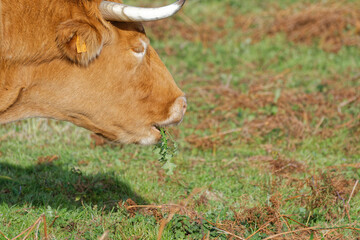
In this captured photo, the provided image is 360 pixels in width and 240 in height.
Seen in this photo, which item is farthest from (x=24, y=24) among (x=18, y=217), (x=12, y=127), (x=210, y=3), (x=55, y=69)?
(x=210, y=3)

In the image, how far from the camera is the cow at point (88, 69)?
3385 millimetres

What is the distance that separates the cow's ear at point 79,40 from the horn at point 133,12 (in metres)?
0.14

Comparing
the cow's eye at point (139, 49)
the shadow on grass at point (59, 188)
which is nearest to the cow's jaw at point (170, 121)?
the cow's eye at point (139, 49)

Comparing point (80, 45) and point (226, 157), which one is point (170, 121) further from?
point (226, 157)

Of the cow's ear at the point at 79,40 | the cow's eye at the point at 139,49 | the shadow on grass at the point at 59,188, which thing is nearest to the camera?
the cow's ear at the point at 79,40

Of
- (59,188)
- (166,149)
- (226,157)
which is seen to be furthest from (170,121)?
(226,157)

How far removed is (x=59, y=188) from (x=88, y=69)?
163 cm

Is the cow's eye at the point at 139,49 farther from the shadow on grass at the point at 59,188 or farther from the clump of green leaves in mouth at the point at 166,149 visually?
the shadow on grass at the point at 59,188

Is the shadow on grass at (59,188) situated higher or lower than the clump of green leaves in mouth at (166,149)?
lower

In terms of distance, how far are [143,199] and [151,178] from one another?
47cm

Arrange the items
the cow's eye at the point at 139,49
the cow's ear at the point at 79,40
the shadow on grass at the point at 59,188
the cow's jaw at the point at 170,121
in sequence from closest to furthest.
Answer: the cow's ear at the point at 79,40 → the cow's eye at the point at 139,49 → the cow's jaw at the point at 170,121 → the shadow on grass at the point at 59,188

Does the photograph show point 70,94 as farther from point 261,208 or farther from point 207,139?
point 207,139

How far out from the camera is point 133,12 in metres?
3.42

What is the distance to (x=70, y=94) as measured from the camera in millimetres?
3693
